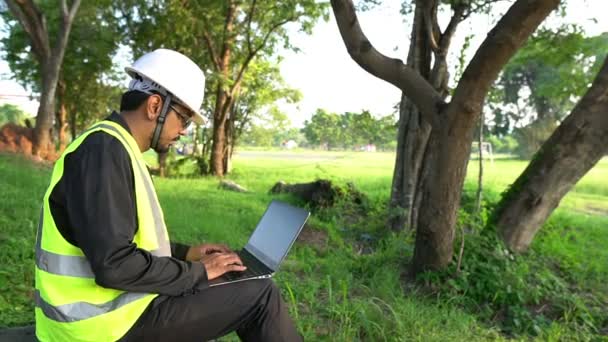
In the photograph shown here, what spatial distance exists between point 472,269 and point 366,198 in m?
4.79

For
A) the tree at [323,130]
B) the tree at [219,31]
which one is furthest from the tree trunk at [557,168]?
the tree at [323,130]

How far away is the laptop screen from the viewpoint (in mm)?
2215

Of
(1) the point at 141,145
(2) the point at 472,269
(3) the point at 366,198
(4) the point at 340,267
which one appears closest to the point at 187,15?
(3) the point at 366,198

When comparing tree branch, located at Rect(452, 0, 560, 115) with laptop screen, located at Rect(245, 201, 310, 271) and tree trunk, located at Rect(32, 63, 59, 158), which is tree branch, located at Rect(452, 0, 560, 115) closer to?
laptop screen, located at Rect(245, 201, 310, 271)

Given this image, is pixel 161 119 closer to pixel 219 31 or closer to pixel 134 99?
pixel 134 99

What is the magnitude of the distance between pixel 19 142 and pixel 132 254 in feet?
49.0

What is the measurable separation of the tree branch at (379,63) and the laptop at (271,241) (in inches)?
87.7

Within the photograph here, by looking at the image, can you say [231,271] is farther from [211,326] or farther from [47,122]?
[47,122]

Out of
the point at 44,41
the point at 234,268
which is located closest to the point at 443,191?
the point at 234,268

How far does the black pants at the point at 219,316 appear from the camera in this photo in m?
1.74

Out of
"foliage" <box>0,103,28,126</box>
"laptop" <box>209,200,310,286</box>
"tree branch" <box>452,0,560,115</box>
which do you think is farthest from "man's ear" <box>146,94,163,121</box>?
"foliage" <box>0,103,28,126</box>

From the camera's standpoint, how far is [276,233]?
238 cm

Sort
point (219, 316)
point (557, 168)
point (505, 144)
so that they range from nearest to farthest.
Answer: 1. point (219, 316)
2. point (557, 168)
3. point (505, 144)

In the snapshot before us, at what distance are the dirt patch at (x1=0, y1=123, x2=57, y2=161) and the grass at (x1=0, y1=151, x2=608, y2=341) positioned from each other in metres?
4.87
